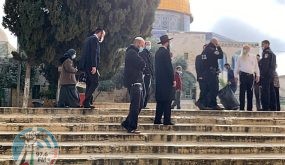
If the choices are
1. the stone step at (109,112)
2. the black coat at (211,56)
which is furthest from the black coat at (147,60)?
the black coat at (211,56)

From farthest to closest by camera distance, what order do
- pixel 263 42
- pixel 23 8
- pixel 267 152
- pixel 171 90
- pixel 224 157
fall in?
pixel 23 8
pixel 263 42
pixel 171 90
pixel 267 152
pixel 224 157

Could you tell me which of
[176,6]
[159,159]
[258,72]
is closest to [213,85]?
[258,72]

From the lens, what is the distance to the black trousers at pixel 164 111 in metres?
7.06

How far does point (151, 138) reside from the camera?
21.8ft

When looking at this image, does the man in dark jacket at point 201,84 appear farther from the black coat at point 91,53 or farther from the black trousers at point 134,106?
the black trousers at point 134,106

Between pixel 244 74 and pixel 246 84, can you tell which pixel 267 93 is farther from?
pixel 244 74

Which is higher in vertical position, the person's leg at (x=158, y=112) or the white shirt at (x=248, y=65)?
the white shirt at (x=248, y=65)

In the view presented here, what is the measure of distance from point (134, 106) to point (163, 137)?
684 mm

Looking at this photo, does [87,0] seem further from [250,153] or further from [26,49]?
[250,153]

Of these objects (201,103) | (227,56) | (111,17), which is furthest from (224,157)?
(227,56)

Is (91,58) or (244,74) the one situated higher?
(91,58)

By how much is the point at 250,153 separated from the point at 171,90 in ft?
5.43

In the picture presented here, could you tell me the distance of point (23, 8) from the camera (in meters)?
16.3

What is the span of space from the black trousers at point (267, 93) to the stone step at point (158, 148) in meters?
2.99
